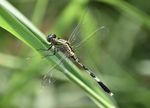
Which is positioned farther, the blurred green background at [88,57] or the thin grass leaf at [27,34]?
the blurred green background at [88,57]

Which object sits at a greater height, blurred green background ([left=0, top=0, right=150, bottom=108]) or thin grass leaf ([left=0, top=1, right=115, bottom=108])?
blurred green background ([left=0, top=0, right=150, bottom=108])

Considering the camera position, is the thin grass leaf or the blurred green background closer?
the thin grass leaf

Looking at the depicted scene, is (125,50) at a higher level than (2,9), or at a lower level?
higher

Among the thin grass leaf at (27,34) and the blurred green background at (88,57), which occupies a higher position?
the blurred green background at (88,57)

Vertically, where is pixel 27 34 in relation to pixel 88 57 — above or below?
→ below

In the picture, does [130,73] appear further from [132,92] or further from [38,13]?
[38,13]

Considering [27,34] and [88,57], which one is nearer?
[27,34]

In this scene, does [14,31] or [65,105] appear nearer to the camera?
[14,31]

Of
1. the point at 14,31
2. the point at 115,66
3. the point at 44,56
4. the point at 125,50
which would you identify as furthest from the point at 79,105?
the point at 14,31
